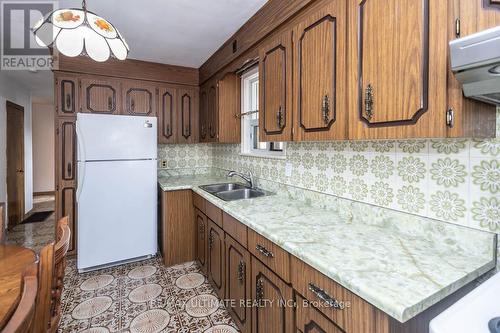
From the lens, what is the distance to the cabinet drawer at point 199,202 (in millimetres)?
2438

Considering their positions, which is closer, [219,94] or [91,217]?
[91,217]

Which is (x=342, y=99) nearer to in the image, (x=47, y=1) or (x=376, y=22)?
(x=376, y=22)

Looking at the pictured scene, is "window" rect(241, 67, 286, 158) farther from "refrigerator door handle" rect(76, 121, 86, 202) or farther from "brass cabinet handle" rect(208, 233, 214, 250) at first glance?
"refrigerator door handle" rect(76, 121, 86, 202)

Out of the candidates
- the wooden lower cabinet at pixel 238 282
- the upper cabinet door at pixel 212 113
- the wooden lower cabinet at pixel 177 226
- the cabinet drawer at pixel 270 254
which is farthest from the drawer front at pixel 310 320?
the upper cabinet door at pixel 212 113

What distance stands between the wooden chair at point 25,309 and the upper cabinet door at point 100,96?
8.58 ft

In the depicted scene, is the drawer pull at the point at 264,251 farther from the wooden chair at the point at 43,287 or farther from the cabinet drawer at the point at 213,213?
the wooden chair at the point at 43,287

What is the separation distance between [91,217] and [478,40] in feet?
10.0

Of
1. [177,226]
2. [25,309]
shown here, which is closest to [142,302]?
[177,226]

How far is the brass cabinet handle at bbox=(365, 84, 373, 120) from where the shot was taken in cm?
109

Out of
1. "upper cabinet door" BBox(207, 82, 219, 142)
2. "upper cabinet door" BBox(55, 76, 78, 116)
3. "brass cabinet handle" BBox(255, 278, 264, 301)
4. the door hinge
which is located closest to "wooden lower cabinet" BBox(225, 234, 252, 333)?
"brass cabinet handle" BBox(255, 278, 264, 301)

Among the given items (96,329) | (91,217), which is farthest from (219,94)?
(96,329)

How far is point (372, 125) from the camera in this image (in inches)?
43.3

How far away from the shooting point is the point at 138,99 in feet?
10.3

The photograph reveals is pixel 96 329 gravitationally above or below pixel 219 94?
below
